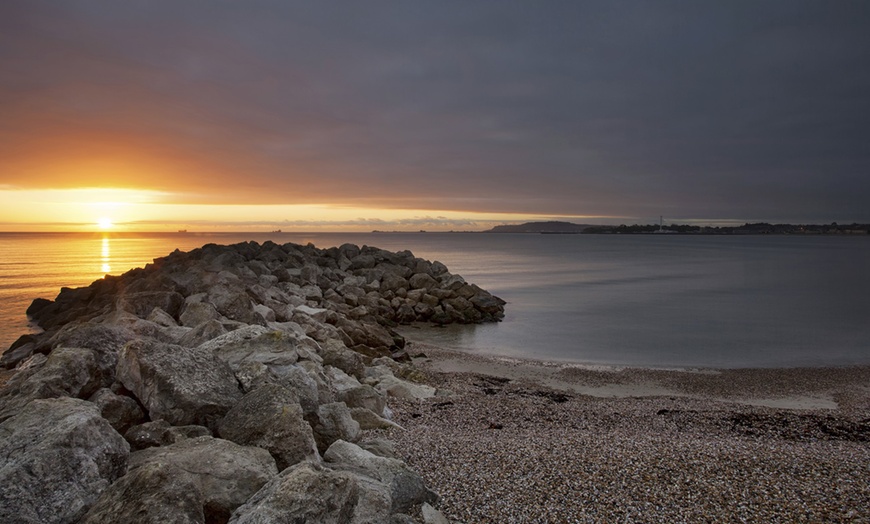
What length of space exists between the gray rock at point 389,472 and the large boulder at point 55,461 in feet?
6.29

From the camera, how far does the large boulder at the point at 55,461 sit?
382 centimetres

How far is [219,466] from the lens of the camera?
170 inches

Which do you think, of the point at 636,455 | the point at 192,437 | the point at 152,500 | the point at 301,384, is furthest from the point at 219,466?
the point at 636,455

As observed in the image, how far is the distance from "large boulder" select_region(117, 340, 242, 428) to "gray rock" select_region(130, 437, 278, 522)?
0.65m

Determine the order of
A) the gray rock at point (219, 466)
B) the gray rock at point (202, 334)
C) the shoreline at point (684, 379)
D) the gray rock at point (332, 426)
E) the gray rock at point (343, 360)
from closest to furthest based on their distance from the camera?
the gray rock at point (219, 466)
the gray rock at point (332, 426)
the gray rock at point (202, 334)
the gray rock at point (343, 360)
the shoreline at point (684, 379)

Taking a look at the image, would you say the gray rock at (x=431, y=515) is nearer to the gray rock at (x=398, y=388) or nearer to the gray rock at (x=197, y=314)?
the gray rock at (x=398, y=388)

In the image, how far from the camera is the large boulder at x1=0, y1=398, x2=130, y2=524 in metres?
3.82

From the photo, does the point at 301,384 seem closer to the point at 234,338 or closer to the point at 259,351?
the point at 259,351

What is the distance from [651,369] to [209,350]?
45.0 feet

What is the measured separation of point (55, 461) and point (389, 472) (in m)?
2.75

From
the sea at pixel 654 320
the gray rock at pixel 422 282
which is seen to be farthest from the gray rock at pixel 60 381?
the gray rock at pixel 422 282

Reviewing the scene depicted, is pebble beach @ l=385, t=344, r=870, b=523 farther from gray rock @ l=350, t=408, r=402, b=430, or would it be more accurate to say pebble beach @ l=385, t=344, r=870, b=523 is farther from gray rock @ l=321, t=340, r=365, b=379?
gray rock @ l=321, t=340, r=365, b=379

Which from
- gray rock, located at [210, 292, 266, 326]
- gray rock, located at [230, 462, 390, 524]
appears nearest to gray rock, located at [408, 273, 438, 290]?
gray rock, located at [210, 292, 266, 326]

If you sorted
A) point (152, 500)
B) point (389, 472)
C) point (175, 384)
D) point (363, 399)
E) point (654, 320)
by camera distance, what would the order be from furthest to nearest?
1. point (654, 320)
2. point (363, 399)
3. point (175, 384)
4. point (389, 472)
5. point (152, 500)
